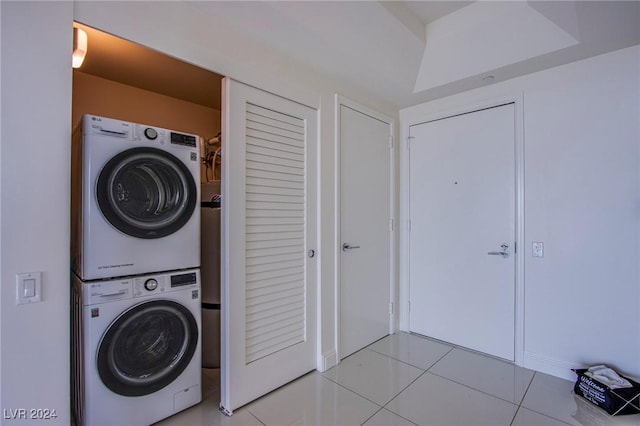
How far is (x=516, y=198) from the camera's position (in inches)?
98.7

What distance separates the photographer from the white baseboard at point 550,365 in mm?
2236

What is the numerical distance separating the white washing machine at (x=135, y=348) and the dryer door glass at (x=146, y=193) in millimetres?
302

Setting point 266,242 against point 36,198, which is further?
point 266,242

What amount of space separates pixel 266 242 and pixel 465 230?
1912 millimetres

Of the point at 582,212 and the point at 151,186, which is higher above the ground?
the point at 151,186

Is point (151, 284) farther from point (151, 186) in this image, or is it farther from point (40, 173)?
point (40, 173)

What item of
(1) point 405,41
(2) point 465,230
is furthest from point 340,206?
(1) point 405,41

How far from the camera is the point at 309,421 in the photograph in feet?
5.81

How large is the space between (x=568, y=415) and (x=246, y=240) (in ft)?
7.58

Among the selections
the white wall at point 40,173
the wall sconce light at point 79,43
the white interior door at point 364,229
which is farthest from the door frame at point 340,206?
the wall sconce light at point 79,43

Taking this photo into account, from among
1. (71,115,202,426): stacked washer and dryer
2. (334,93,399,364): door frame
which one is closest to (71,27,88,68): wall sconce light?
(71,115,202,426): stacked washer and dryer

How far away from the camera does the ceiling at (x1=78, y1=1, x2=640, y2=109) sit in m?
1.80

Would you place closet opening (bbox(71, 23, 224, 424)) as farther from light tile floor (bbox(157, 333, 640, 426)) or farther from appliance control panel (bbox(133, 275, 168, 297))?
light tile floor (bbox(157, 333, 640, 426))

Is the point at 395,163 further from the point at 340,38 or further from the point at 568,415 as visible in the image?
the point at 568,415
